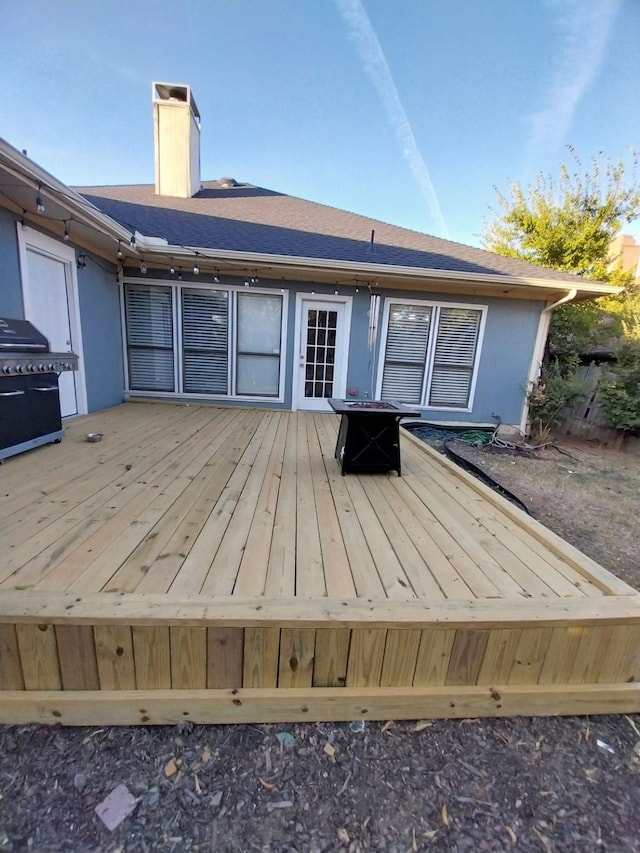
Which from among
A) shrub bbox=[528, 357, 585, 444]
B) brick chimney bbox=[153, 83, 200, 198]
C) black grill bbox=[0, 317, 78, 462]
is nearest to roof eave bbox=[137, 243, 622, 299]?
shrub bbox=[528, 357, 585, 444]

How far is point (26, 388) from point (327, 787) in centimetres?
306

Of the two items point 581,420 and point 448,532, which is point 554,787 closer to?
point 448,532

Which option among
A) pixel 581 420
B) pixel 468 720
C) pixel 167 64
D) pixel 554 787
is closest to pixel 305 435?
pixel 468 720

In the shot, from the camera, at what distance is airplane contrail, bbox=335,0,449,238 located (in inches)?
237

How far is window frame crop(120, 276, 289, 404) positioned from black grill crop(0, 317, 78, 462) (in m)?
2.48

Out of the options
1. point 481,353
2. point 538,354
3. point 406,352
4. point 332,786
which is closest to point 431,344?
point 406,352

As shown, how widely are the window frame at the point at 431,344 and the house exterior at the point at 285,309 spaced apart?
0.02m

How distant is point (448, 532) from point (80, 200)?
4095mm

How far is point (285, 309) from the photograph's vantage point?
545 cm

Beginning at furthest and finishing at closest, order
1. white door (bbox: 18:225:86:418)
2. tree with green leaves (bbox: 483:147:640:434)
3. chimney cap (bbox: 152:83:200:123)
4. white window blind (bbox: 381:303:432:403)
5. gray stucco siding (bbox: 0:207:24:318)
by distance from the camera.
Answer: tree with green leaves (bbox: 483:147:640:434)
chimney cap (bbox: 152:83:200:123)
white window blind (bbox: 381:303:432:403)
white door (bbox: 18:225:86:418)
gray stucco siding (bbox: 0:207:24:318)

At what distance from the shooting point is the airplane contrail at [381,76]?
6.02 meters

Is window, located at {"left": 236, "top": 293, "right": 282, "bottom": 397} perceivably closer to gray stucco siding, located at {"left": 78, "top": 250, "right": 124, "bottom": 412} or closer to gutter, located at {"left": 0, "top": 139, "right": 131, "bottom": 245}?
gray stucco siding, located at {"left": 78, "top": 250, "right": 124, "bottom": 412}

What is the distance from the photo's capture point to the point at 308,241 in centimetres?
541

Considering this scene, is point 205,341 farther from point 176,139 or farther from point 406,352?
point 176,139
